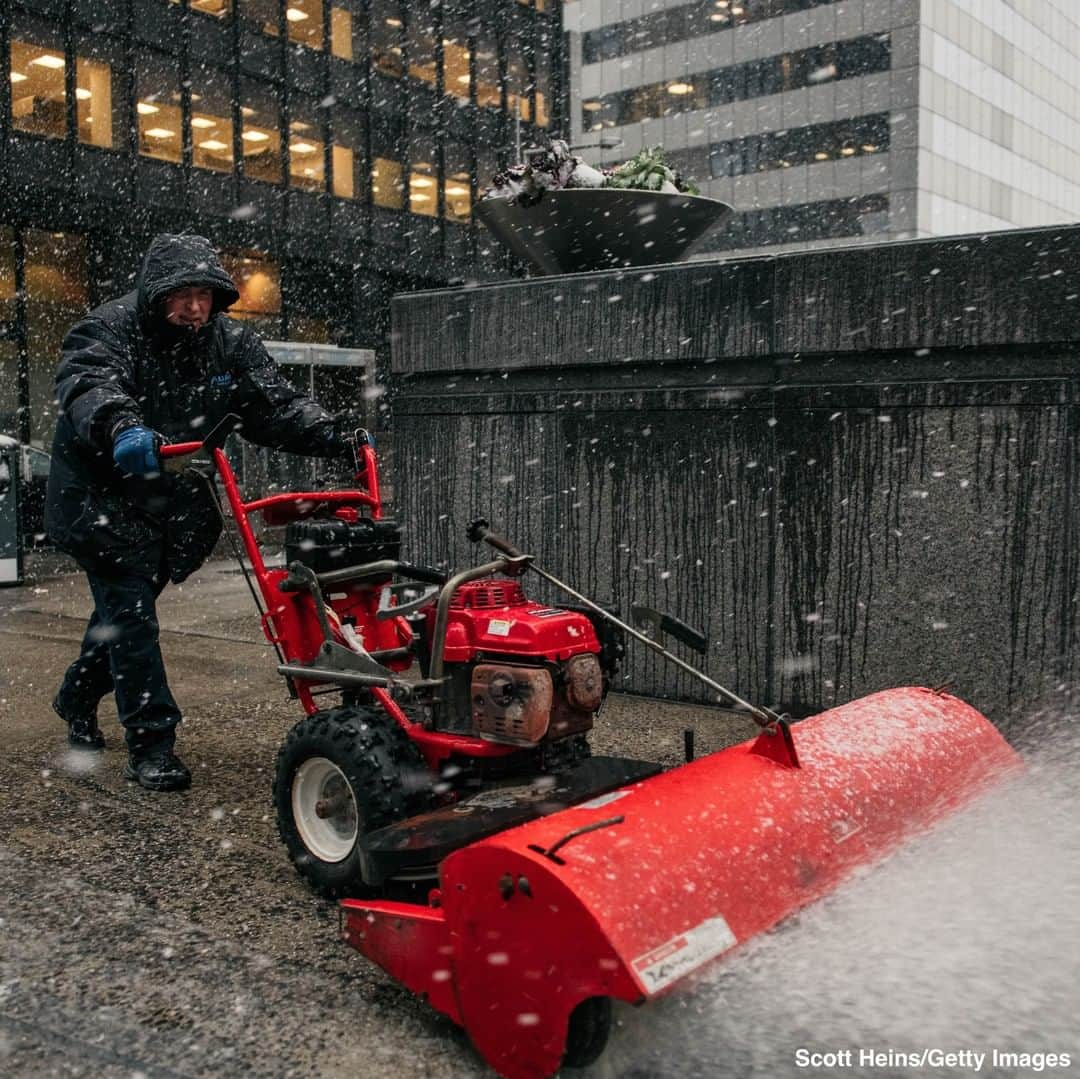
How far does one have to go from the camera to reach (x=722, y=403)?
16.2 feet

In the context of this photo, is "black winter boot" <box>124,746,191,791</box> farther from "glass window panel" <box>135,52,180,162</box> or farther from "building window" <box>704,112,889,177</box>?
"building window" <box>704,112,889,177</box>

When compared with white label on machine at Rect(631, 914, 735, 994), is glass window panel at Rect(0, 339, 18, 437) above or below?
above

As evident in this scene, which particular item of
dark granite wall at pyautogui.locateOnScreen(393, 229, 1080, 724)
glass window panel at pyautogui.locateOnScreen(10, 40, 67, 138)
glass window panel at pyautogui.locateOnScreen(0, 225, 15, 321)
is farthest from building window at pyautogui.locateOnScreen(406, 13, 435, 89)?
dark granite wall at pyautogui.locateOnScreen(393, 229, 1080, 724)

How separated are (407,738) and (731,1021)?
45.1 inches

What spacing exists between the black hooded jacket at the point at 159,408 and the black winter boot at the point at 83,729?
698mm

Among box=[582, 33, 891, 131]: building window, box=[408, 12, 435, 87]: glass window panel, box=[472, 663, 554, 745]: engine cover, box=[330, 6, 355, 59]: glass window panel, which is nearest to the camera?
box=[472, 663, 554, 745]: engine cover

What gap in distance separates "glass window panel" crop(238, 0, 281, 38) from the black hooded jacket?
22.2 meters

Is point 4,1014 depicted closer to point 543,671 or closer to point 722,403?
point 543,671

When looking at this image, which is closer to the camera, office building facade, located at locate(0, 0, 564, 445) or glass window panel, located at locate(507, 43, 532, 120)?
office building facade, located at locate(0, 0, 564, 445)

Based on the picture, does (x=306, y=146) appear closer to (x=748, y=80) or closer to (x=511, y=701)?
(x=511, y=701)

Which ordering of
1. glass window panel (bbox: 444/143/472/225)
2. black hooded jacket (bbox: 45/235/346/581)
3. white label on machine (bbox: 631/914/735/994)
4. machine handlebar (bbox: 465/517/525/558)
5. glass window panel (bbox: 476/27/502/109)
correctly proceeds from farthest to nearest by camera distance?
glass window panel (bbox: 476/27/502/109), glass window panel (bbox: 444/143/472/225), black hooded jacket (bbox: 45/235/346/581), machine handlebar (bbox: 465/517/525/558), white label on machine (bbox: 631/914/735/994)

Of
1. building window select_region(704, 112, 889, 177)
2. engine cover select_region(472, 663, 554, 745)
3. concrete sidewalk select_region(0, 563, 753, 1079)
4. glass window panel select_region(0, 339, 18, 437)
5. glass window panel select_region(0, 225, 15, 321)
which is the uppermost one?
building window select_region(704, 112, 889, 177)

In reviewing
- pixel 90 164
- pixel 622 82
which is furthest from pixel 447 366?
pixel 622 82

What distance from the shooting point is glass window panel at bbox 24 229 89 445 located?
818 inches
